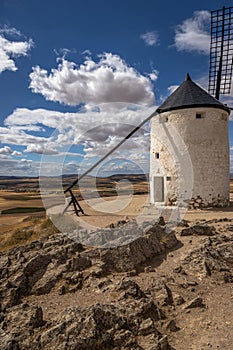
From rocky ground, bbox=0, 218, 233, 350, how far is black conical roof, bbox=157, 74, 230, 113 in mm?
9212

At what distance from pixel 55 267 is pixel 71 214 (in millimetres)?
8699

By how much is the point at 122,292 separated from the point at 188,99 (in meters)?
13.5

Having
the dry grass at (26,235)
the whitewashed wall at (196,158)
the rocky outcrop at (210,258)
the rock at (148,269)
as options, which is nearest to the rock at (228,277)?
the rocky outcrop at (210,258)

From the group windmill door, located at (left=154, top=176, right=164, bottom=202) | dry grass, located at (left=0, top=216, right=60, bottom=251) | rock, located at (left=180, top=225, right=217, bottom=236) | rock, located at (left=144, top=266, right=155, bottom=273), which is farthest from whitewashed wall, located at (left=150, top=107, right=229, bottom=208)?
rock, located at (left=144, top=266, right=155, bottom=273)

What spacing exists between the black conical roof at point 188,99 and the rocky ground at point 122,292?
9.21 m

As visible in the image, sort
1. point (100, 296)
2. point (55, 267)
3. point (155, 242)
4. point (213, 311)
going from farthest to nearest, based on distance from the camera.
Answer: point (155, 242) < point (55, 267) < point (100, 296) < point (213, 311)

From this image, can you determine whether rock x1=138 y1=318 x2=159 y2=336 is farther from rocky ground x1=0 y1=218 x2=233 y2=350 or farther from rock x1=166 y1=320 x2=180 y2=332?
rock x1=166 y1=320 x2=180 y2=332

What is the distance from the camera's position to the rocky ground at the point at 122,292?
432cm

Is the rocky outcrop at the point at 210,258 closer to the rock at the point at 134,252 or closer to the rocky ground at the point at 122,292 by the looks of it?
the rocky ground at the point at 122,292

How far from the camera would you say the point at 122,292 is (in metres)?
5.64

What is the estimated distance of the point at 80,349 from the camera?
157 inches

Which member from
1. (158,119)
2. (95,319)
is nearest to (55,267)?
(95,319)

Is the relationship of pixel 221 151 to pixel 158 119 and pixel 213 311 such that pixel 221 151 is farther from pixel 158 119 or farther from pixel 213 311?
pixel 213 311

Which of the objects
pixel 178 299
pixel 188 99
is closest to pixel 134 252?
pixel 178 299
